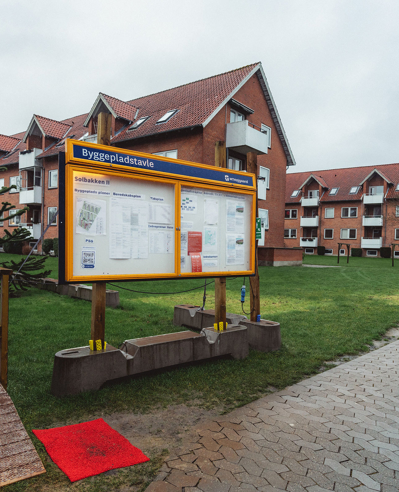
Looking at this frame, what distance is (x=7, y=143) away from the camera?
40969 millimetres

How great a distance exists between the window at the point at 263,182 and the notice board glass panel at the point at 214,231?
2124 centimetres

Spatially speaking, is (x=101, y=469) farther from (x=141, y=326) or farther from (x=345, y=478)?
(x=141, y=326)

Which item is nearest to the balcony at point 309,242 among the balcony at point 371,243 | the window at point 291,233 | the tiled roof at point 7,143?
the window at point 291,233

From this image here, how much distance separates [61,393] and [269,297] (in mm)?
9029

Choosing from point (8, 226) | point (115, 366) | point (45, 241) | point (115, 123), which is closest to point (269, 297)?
point (115, 366)

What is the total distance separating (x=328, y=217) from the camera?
55906mm

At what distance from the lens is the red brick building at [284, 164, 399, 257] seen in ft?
168

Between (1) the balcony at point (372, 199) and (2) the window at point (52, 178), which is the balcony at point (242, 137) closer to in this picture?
(2) the window at point (52, 178)

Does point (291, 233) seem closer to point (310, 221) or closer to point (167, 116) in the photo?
point (310, 221)

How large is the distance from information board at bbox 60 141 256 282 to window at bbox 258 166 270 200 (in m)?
21.4

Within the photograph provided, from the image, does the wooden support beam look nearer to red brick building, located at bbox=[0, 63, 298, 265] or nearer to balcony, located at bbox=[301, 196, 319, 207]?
red brick building, located at bbox=[0, 63, 298, 265]

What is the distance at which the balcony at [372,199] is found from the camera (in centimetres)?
5078

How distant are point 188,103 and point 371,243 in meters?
35.2

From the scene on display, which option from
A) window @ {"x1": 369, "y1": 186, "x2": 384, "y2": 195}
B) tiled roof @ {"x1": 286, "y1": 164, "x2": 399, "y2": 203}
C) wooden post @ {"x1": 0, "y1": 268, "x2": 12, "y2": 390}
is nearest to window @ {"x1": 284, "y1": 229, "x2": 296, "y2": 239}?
tiled roof @ {"x1": 286, "y1": 164, "x2": 399, "y2": 203}
